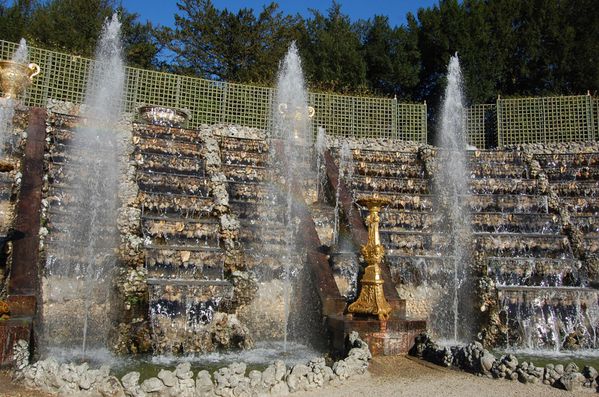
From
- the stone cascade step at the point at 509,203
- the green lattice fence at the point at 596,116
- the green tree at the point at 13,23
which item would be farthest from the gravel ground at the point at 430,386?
the green tree at the point at 13,23

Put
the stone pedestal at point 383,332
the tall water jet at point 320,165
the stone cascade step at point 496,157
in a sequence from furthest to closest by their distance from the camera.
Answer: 1. the stone cascade step at point 496,157
2. the tall water jet at point 320,165
3. the stone pedestal at point 383,332

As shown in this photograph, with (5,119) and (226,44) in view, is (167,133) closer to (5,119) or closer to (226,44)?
(5,119)

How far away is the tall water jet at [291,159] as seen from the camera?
32.1ft

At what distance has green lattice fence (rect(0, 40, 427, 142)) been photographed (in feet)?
50.1

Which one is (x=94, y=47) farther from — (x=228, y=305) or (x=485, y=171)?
(x=228, y=305)

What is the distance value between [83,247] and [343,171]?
676 centimetres

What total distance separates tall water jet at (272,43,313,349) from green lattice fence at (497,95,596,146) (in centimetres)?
648

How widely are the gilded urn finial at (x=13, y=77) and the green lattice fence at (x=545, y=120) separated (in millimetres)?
13694

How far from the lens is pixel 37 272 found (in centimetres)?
748

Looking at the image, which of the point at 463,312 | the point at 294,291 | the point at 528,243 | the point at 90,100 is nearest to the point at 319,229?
the point at 294,291

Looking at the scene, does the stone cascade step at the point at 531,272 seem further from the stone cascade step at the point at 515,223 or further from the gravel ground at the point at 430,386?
the gravel ground at the point at 430,386

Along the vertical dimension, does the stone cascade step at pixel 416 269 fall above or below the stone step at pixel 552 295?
above

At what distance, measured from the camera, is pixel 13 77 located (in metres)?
13.1

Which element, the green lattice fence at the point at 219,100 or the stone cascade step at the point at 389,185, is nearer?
the stone cascade step at the point at 389,185
